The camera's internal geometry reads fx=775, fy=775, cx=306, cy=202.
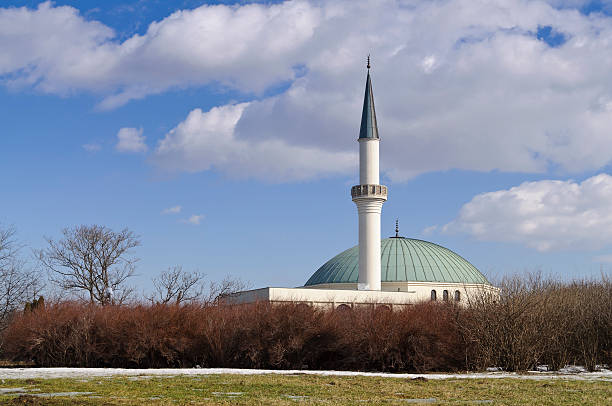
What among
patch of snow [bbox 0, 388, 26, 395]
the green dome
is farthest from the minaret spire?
patch of snow [bbox 0, 388, 26, 395]

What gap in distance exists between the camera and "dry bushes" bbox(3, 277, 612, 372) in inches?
1011

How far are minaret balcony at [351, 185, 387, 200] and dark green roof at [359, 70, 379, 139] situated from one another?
10.1 ft

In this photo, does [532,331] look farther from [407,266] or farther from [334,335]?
[407,266]

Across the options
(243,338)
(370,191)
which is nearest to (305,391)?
(243,338)

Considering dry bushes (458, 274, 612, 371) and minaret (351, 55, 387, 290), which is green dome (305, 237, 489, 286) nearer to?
minaret (351, 55, 387, 290)

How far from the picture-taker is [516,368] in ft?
82.3

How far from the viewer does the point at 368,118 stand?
47.6 m

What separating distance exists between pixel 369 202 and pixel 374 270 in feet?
13.7

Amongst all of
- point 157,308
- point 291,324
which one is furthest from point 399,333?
point 157,308

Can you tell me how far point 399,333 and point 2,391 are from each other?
13.7 metres

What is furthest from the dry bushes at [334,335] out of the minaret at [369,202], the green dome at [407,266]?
the green dome at [407,266]

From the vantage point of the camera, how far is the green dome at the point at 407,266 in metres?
53.6

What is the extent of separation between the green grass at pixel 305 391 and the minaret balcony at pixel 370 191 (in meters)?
26.5

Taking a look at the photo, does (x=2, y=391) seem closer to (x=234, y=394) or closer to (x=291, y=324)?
(x=234, y=394)
